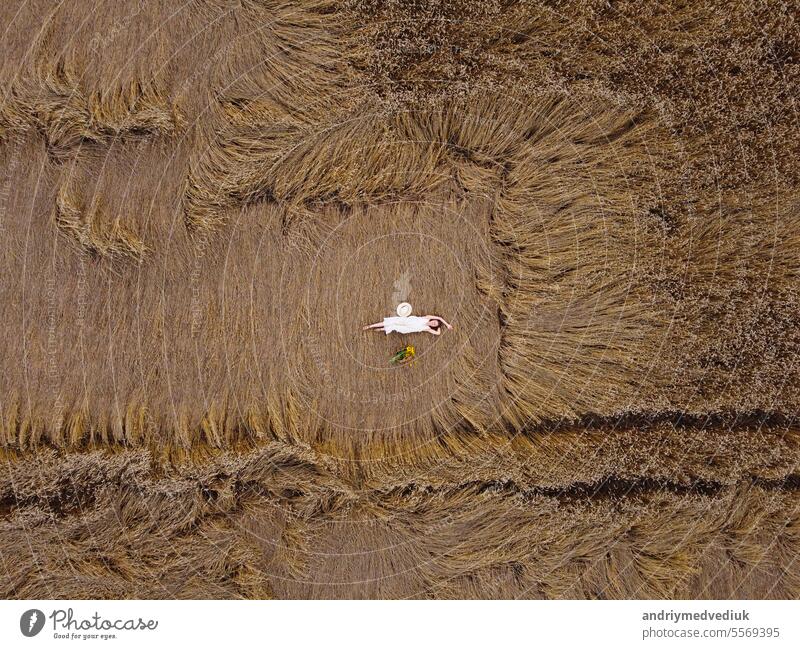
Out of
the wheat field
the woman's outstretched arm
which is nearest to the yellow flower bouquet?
the wheat field

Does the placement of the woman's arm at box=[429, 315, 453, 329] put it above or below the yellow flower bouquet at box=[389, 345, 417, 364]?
above

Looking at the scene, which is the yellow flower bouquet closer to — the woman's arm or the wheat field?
the wheat field

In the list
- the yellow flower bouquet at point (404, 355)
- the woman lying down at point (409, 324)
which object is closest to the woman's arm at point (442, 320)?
the woman lying down at point (409, 324)

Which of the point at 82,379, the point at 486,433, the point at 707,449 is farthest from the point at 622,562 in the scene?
the point at 82,379

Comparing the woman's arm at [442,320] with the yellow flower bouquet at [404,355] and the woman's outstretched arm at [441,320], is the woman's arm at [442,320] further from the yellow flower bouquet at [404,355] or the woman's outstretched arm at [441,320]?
the yellow flower bouquet at [404,355]

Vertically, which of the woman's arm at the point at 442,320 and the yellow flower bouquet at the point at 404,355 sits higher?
the woman's arm at the point at 442,320

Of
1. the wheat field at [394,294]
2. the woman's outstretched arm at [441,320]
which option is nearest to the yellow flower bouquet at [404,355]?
the wheat field at [394,294]
